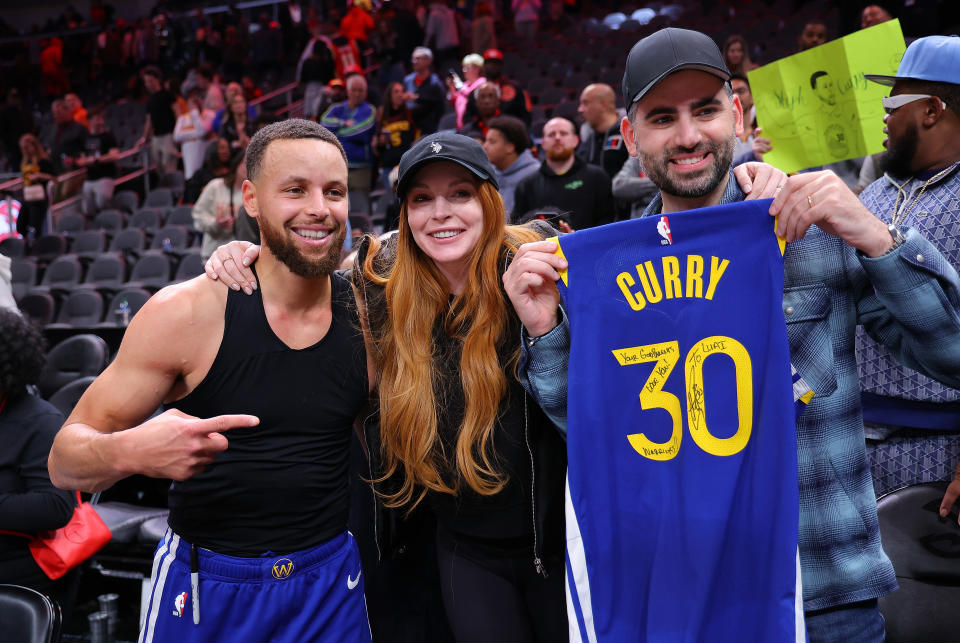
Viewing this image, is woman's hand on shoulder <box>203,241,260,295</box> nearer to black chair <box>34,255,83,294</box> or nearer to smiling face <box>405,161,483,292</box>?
smiling face <box>405,161,483,292</box>

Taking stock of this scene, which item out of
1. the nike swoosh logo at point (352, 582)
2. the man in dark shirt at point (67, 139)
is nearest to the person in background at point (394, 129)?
the nike swoosh logo at point (352, 582)

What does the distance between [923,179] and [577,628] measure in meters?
1.85

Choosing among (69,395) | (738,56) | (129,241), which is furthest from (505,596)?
(129,241)

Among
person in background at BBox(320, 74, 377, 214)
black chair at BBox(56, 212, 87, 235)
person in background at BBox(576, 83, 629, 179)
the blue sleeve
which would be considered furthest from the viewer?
black chair at BBox(56, 212, 87, 235)

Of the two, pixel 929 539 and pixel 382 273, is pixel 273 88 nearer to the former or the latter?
pixel 382 273

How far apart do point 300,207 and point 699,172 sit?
3.52 feet

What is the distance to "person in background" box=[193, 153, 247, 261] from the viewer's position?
657 centimetres

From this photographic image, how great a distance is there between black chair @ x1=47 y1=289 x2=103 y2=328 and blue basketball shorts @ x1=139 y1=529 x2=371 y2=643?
19.1 ft

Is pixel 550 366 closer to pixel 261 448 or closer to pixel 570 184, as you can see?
pixel 261 448

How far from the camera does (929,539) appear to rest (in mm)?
2033

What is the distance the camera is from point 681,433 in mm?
1742

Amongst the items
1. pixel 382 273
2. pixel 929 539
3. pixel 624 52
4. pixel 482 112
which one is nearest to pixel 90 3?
pixel 624 52

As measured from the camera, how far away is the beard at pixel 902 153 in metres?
2.50

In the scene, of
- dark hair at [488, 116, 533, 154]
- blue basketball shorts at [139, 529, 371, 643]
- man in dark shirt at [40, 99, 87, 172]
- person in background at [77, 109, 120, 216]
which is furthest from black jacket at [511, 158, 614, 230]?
man in dark shirt at [40, 99, 87, 172]
